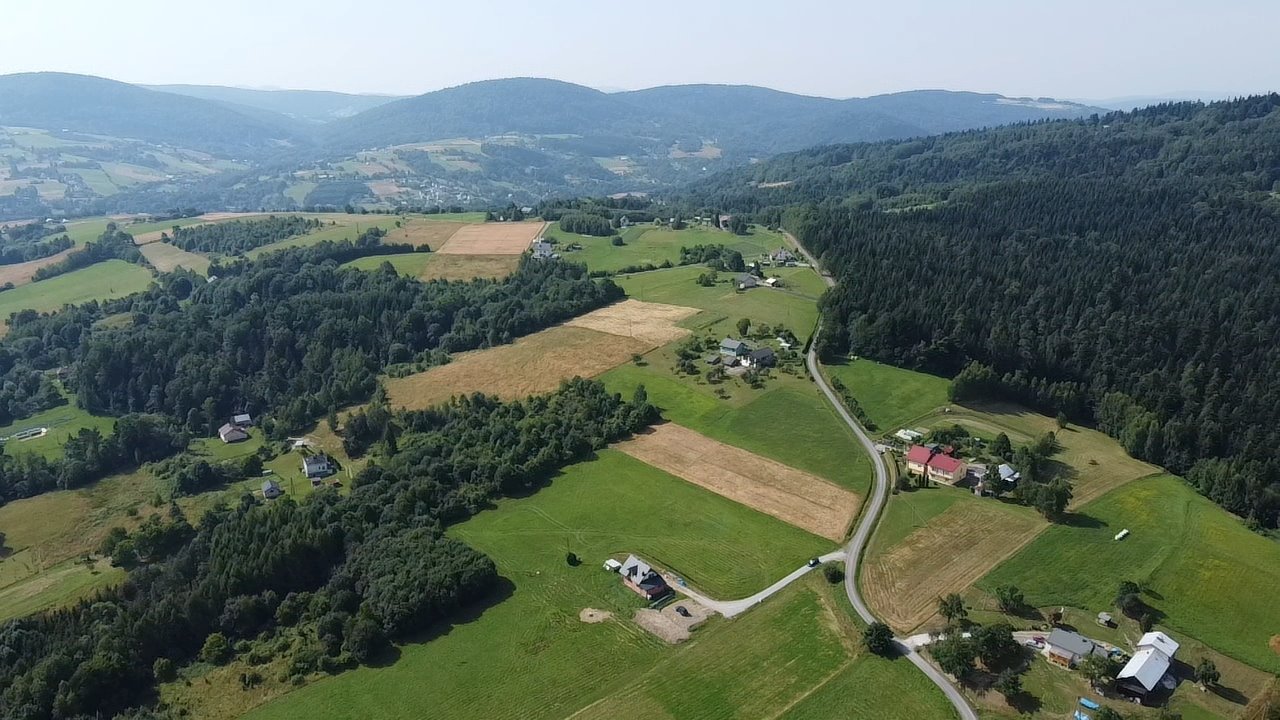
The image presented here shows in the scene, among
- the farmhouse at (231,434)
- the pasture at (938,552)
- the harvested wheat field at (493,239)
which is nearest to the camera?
the pasture at (938,552)

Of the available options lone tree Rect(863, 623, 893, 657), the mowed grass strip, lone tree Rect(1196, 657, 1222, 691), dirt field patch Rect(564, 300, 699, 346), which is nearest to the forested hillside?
dirt field patch Rect(564, 300, 699, 346)

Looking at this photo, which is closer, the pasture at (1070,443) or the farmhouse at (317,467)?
the pasture at (1070,443)

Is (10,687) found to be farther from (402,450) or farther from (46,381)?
(46,381)

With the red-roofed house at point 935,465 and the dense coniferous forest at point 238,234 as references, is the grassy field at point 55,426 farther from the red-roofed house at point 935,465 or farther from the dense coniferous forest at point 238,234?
the red-roofed house at point 935,465

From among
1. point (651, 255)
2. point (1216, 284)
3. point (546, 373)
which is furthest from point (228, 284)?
point (1216, 284)

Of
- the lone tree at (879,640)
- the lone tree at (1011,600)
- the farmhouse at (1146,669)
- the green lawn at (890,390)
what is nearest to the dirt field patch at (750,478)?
the lone tree at (1011,600)
